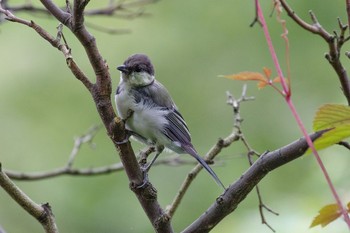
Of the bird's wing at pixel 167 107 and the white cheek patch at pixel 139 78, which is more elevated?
the white cheek patch at pixel 139 78

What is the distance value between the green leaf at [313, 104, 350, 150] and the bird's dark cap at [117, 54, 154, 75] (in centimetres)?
127

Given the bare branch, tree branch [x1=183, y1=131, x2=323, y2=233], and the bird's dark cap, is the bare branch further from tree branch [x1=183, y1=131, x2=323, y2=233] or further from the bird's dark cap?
the bird's dark cap

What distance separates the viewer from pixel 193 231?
1.13 metres

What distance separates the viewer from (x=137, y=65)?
6.54ft

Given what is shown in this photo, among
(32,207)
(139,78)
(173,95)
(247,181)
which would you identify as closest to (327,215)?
(247,181)

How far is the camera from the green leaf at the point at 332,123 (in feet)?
2.38

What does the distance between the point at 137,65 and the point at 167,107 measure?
0.18 metres

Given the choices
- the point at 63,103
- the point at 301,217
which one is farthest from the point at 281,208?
the point at 63,103

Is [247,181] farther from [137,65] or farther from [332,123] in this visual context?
[137,65]

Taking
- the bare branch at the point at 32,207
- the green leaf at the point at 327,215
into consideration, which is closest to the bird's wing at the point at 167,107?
the bare branch at the point at 32,207

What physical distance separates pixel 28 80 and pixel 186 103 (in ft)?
3.24

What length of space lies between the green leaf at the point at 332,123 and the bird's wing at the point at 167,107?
1197 millimetres

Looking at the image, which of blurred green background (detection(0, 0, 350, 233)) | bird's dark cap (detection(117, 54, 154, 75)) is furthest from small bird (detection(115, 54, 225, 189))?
blurred green background (detection(0, 0, 350, 233))

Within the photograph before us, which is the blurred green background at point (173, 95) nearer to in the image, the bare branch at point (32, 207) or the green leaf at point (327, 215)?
the bare branch at point (32, 207)
